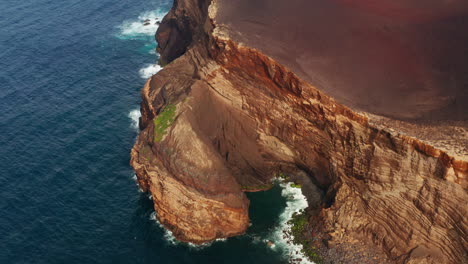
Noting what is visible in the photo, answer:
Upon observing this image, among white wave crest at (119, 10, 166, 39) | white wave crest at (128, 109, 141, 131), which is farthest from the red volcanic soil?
white wave crest at (119, 10, 166, 39)

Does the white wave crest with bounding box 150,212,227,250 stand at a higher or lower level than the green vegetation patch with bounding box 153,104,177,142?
lower

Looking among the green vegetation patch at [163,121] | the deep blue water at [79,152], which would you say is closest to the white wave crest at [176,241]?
the deep blue water at [79,152]

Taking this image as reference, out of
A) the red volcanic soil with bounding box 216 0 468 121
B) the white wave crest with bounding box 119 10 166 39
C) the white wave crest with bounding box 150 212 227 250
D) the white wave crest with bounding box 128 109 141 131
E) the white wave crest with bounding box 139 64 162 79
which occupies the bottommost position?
the white wave crest with bounding box 150 212 227 250

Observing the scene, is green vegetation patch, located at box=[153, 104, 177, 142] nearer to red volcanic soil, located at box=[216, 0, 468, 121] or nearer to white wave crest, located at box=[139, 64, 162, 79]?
red volcanic soil, located at box=[216, 0, 468, 121]

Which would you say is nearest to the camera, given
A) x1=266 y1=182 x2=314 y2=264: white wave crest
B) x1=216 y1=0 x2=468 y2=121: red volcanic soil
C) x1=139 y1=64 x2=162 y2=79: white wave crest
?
x1=216 y1=0 x2=468 y2=121: red volcanic soil

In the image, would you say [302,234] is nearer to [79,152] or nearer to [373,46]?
[373,46]

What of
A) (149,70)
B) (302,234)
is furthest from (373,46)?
(149,70)
